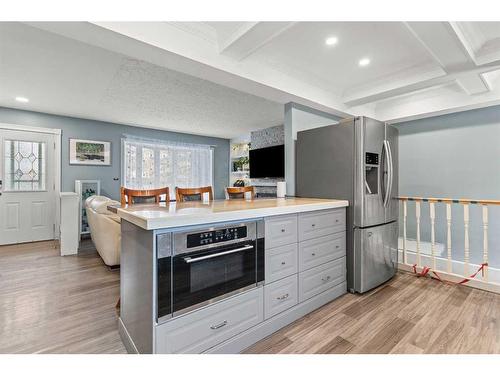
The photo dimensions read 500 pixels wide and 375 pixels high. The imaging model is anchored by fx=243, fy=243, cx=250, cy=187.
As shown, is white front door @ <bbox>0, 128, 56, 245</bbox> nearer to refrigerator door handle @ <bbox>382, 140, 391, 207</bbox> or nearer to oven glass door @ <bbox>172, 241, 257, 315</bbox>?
oven glass door @ <bbox>172, 241, 257, 315</bbox>

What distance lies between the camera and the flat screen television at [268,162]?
18.3 ft

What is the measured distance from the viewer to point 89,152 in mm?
5129

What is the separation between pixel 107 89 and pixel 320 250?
141 inches

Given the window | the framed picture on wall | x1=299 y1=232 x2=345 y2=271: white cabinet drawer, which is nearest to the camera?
x1=299 y1=232 x2=345 y2=271: white cabinet drawer

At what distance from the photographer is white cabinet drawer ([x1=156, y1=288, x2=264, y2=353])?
1.31 meters

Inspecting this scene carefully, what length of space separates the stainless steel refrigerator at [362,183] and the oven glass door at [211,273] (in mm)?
1319

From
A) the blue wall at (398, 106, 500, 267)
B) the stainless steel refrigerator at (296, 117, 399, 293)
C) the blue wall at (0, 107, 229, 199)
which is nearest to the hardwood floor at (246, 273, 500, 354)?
the stainless steel refrigerator at (296, 117, 399, 293)

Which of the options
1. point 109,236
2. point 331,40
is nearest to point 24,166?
point 109,236

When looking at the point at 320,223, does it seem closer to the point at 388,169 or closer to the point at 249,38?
the point at 388,169

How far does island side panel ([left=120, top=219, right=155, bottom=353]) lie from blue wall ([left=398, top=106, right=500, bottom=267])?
167 inches
